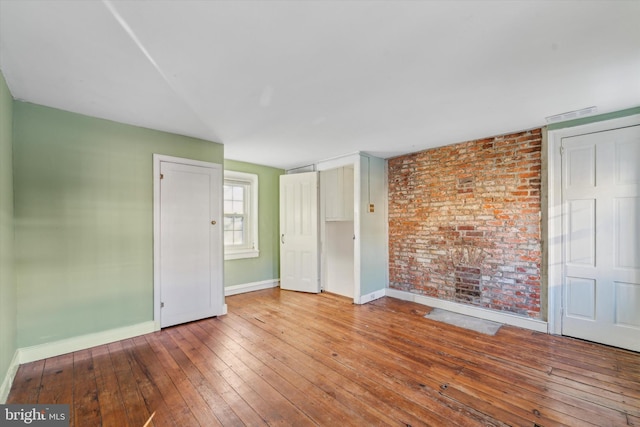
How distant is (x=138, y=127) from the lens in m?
3.16

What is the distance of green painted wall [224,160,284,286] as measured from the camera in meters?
4.92

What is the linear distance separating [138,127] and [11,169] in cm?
115

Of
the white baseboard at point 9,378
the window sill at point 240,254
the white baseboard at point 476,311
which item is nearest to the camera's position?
the white baseboard at point 9,378

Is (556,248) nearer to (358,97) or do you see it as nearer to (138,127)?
(358,97)

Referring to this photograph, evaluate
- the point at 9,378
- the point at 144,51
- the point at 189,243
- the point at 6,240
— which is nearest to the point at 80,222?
the point at 6,240

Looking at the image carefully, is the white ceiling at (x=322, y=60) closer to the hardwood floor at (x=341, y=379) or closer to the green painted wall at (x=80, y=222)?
the green painted wall at (x=80, y=222)

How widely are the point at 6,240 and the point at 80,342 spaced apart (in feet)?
4.06

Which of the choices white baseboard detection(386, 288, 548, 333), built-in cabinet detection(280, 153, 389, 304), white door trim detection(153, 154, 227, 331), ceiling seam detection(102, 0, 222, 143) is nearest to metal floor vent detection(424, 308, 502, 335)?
white baseboard detection(386, 288, 548, 333)

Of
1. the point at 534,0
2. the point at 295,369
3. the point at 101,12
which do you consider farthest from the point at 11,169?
the point at 534,0

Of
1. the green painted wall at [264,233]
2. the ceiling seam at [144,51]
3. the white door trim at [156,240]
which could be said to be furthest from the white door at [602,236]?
the white door trim at [156,240]

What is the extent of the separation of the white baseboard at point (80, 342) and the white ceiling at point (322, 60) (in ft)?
7.60

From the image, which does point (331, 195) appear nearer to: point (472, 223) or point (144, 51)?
point (472, 223)

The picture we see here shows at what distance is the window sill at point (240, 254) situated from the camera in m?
4.74

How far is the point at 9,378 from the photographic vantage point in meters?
2.13
